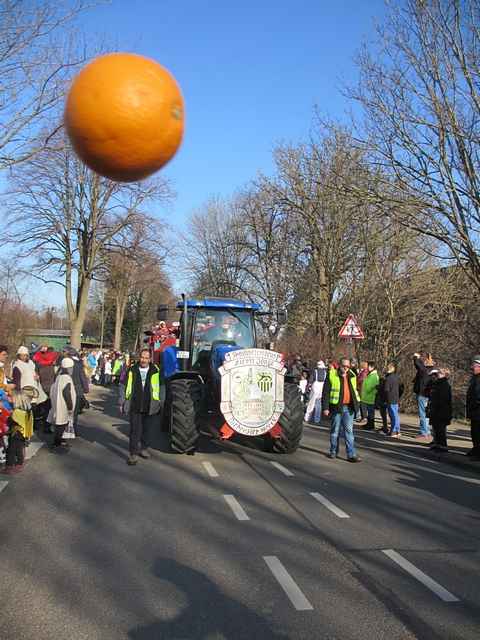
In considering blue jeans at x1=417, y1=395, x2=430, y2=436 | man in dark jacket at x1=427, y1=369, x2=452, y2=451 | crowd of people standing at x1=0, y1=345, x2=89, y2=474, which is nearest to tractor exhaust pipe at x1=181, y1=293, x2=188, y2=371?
crowd of people standing at x1=0, y1=345, x2=89, y2=474

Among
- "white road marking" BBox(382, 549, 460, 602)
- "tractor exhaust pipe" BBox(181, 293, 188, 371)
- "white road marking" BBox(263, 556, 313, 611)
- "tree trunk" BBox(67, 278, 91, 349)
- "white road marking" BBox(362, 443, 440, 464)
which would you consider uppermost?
"tree trunk" BBox(67, 278, 91, 349)

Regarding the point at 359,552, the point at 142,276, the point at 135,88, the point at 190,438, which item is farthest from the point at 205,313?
the point at 142,276

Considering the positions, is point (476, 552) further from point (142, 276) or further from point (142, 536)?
point (142, 276)

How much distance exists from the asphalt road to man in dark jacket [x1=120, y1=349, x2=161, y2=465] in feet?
1.51

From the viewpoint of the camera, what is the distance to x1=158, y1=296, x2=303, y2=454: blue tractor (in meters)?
9.72

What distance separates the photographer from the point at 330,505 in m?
7.30

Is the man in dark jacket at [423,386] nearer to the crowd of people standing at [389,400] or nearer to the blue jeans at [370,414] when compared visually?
the crowd of people standing at [389,400]

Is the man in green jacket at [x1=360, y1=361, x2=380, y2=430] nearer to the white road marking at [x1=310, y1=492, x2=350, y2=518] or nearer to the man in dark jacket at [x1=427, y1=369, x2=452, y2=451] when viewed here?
the man in dark jacket at [x1=427, y1=369, x2=452, y2=451]

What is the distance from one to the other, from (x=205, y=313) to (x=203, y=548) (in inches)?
271

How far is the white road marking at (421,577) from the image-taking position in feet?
15.0

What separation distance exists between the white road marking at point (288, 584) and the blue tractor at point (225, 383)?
174 inches

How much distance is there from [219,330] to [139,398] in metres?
2.75

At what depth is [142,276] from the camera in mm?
38875

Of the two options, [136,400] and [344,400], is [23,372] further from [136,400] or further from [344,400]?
[344,400]
